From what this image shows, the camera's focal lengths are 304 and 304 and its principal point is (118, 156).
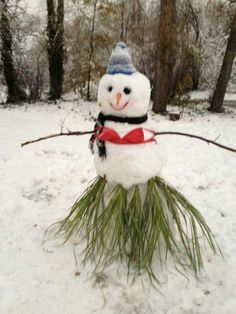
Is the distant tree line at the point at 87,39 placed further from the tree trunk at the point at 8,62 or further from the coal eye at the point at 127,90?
the coal eye at the point at 127,90

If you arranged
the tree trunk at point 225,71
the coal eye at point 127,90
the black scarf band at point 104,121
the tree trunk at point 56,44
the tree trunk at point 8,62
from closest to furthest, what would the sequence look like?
the coal eye at point 127,90 → the black scarf band at point 104,121 → the tree trunk at point 225,71 → the tree trunk at point 8,62 → the tree trunk at point 56,44

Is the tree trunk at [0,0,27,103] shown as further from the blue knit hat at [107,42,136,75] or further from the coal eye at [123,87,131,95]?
the coal eye at [123,87,131,95]

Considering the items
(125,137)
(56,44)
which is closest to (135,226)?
(125,137)

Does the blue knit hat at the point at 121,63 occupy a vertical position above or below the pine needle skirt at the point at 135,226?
above

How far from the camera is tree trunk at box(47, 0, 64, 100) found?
9.02m

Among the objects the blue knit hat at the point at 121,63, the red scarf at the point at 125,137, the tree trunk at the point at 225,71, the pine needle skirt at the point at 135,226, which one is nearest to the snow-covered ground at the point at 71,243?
the pine needle skirt at the point at 135,226

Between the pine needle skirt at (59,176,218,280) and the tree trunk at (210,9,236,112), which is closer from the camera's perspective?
the pine needle skirt at (59,176,218,280)

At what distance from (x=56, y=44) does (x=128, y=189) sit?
8.33 m

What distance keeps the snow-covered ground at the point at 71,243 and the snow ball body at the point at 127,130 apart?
19 centimetres

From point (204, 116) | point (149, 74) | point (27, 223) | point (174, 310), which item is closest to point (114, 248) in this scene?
point (174, 310)

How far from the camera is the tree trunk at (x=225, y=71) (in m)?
7.11

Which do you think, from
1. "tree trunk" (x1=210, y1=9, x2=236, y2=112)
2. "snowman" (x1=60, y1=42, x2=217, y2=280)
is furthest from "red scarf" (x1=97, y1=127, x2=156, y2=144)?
"tree trunk" (x1=210, y1=9, x2=236, y2=112)

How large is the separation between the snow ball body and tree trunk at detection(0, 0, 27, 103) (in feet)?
26.3

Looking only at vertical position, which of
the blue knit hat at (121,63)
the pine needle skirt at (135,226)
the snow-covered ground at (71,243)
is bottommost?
the snow-covered ground at (71,243)
